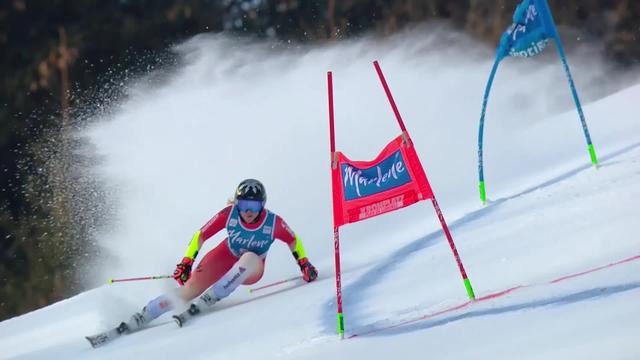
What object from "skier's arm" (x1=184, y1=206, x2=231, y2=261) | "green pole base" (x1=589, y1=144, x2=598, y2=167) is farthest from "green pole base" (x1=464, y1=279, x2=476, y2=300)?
"green pole base" (x1=589, y1=144, x2=598, y2=167)

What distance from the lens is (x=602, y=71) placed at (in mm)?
20719

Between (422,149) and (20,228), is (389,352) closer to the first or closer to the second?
(422,149)

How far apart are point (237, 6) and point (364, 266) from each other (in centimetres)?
2240

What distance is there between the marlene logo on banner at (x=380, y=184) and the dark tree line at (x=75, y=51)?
18.8m

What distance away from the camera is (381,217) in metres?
8.08

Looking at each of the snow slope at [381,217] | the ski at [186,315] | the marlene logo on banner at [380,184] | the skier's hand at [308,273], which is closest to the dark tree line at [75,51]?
the snow slope at [381,217]

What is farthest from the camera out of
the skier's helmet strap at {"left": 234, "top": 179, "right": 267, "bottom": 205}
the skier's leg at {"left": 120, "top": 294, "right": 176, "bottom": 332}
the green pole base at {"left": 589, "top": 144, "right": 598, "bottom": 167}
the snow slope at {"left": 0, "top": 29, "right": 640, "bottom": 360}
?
the green pole base at {"left": 589, "top": 144, "right": 598, "bottom": 167}

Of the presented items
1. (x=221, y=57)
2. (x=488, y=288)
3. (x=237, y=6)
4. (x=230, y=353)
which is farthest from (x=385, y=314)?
(x=237, y=6)

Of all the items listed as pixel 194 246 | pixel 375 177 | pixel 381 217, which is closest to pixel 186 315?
pixel 194 246

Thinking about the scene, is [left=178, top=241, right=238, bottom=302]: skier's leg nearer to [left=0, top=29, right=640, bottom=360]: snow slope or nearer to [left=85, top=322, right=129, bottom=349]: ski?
[left=0, top=29, right=640, bottom=360]: snow slope

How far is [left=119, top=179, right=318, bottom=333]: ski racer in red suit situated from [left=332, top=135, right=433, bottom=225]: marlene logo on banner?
1794mm

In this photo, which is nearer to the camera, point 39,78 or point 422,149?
point 422,149

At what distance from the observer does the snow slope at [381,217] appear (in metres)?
3.29

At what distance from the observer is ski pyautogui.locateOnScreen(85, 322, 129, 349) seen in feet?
16.1
